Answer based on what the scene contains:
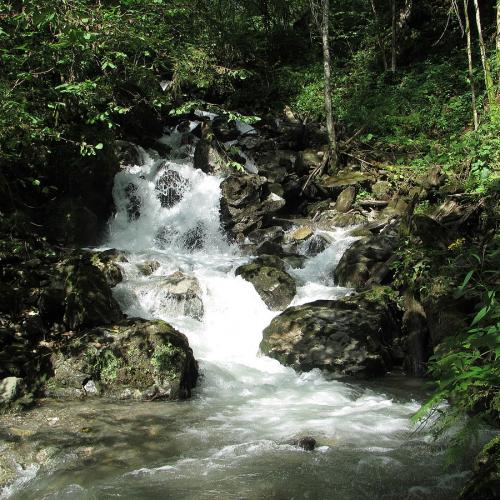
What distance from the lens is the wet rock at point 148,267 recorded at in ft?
33.5

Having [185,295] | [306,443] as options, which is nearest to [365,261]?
[185,295]

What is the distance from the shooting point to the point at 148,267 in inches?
408

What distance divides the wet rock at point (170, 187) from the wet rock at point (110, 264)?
3967 millimetres

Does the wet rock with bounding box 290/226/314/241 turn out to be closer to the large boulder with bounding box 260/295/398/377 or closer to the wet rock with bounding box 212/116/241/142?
the large boulder with bounding box 260/295/398/377

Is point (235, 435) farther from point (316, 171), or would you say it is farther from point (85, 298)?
point (316, 171)

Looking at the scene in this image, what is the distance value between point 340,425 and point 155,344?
2750mm

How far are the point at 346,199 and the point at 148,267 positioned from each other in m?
6.55

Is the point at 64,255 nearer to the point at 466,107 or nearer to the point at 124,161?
the point at 124,161

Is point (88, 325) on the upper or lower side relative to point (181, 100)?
lower

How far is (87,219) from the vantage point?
479 inches

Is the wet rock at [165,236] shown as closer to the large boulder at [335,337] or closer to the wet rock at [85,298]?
the wet rock at [85,298]

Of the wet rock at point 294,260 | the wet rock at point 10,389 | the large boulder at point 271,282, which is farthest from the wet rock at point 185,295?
the wet rock at point 10,389

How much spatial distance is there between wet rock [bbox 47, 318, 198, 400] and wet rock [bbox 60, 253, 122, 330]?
0.72m

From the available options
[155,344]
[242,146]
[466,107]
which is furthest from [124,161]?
[466,107]
